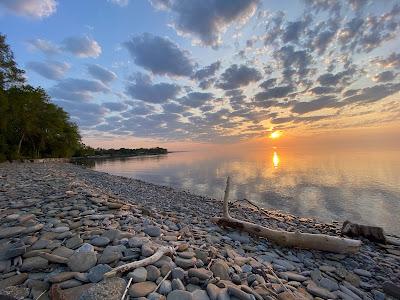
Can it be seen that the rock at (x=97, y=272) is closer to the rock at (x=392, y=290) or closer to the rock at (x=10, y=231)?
the rock at (x=10, y=231)

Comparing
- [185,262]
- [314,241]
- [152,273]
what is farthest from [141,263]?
[314,241]

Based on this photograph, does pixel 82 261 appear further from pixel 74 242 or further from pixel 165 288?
pixel 165 288

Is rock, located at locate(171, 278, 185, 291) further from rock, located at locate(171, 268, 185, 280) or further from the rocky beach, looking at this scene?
rock, located at locate(171, 268, 185, 280)

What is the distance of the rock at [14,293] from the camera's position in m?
3.39

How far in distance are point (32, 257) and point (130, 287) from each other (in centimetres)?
217

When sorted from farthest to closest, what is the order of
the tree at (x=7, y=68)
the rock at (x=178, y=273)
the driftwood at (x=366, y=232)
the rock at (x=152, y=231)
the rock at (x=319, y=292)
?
1. the tree at (x=7, y=68)
2. the driftwood at (x=366, y=232)
3. the rock at (x=152, y=231)
4. the rock at (x=319, y=292)
5. the rock at (x=178, y=273)

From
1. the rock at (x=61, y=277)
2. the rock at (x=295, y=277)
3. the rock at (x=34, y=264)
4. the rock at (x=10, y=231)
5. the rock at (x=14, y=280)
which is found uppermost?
the rock at (x=10, y=231)

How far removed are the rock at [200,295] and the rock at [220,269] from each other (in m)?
0.81

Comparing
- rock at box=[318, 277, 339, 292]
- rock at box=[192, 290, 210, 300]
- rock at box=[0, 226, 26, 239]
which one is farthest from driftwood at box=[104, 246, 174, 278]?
rock at box=[318, 277, 339, 292]

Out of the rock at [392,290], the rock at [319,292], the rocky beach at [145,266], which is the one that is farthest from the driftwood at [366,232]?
the rock at [319,292]

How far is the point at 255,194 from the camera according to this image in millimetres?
26625

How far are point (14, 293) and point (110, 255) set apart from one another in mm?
1464

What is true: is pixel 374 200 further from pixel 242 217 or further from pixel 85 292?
pixel 85 292

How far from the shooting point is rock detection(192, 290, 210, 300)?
387 centimetres
